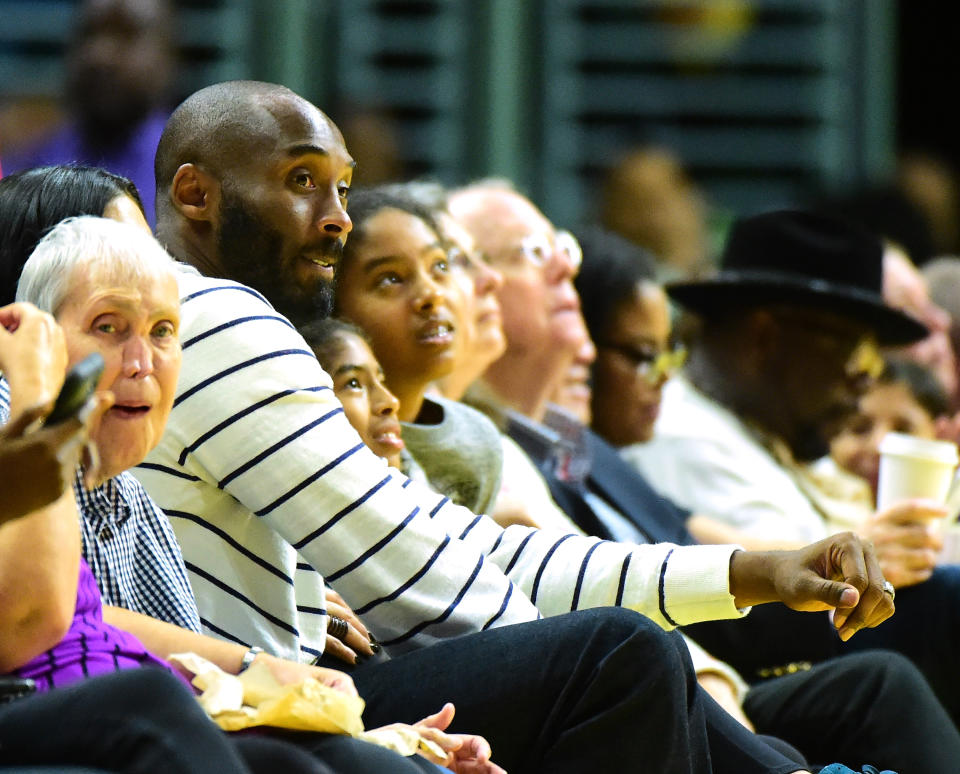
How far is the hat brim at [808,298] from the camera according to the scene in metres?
4.50

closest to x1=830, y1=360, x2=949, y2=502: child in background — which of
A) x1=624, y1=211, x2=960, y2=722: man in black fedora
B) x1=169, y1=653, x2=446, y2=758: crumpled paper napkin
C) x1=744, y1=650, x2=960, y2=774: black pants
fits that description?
x1=624, y1=211, x2=960, y2=722: man in black fedora

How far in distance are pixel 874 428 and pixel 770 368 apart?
0.39 m

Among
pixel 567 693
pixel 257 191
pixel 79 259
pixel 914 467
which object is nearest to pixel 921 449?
pixel 914 467

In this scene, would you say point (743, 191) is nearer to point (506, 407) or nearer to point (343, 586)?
point (506, 407)

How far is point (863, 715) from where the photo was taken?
338 cm

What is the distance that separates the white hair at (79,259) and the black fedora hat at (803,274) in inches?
105

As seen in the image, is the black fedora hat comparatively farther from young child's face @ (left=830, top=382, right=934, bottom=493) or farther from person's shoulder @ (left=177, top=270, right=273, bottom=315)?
person's shoulder @ (left=177, top=270, right=273, bottom=315)

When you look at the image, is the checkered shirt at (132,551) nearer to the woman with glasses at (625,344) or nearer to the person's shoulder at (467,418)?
the person's shoulder at (467,418)

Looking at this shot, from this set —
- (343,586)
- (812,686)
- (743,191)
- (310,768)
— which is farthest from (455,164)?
(310,768)

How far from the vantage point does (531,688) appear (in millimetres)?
2264

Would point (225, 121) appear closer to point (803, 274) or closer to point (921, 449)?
point (921, 449)

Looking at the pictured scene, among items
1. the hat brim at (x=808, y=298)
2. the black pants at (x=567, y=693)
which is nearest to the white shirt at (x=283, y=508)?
the black pants at (x=567, y=693)

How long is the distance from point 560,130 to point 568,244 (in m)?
3.85

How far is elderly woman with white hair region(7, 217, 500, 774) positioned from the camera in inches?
77.9
